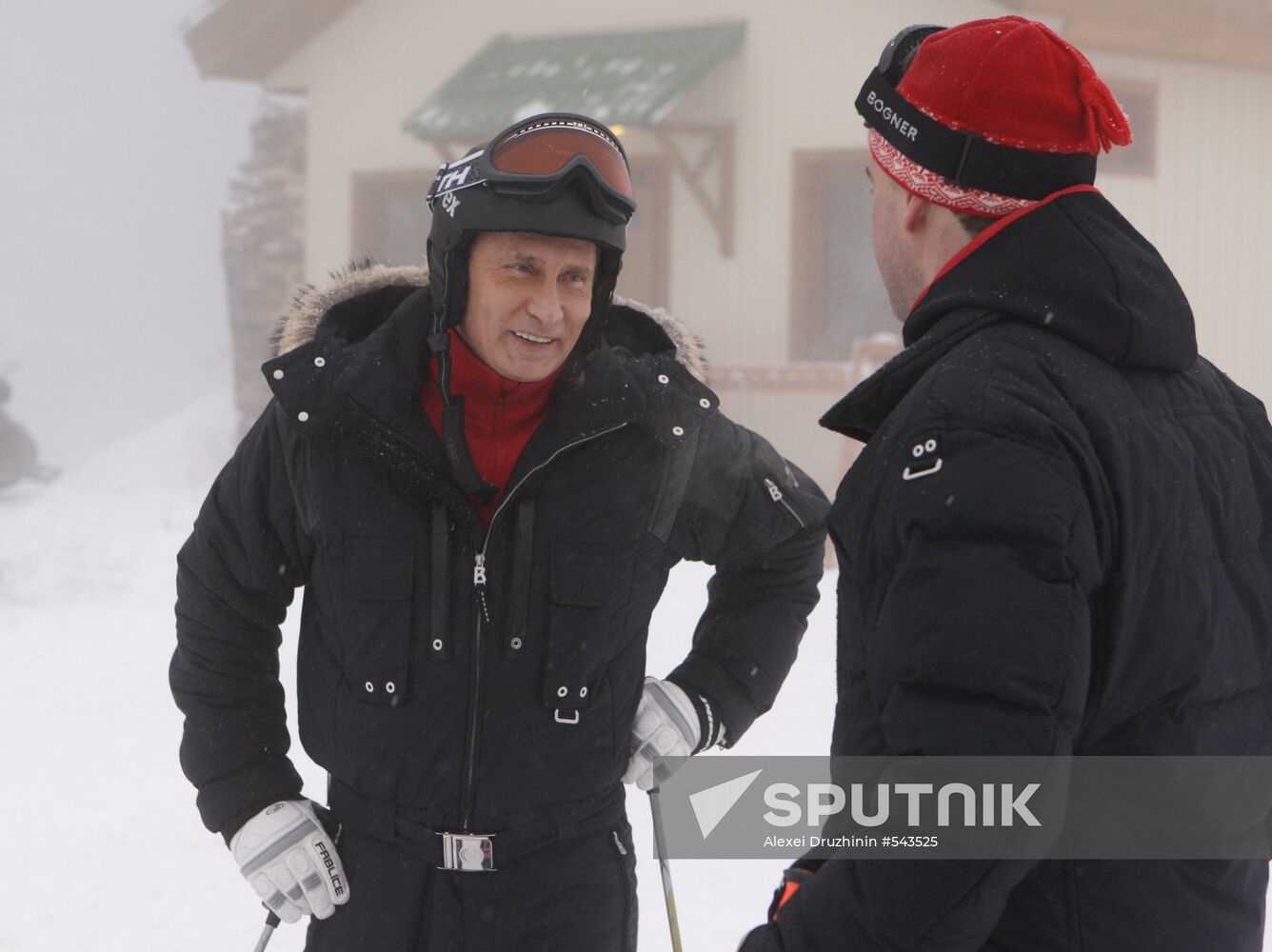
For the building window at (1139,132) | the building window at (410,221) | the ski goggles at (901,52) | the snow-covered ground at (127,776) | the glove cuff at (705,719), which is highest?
the building window at (1139,132)

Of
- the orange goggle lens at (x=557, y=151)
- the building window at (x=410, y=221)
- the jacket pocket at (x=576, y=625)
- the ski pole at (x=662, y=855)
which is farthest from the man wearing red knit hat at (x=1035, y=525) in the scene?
the building window at (x=410, y=221)

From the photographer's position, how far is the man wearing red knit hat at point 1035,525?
124 centimetres

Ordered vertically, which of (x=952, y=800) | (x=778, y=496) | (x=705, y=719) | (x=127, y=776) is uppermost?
(x=778, y=496)

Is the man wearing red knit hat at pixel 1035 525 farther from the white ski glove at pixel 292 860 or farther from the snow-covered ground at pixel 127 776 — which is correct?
the snow-covered ground at pixel 127 776

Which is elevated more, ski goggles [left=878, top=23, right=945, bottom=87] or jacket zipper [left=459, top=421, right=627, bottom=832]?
ski goggles [left=878, top=23, right=945, bottom=87]

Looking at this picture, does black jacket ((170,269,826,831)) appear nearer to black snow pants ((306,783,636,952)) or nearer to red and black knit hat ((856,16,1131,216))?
black snow pants ((306,783,636,952))

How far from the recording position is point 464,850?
2062 mm

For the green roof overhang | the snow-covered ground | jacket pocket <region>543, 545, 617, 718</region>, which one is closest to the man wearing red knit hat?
jacket pocket <region>543, 545, 617, 718</region>

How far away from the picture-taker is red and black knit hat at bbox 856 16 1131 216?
1.45 meters

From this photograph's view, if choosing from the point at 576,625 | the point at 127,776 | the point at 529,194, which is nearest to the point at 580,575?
the point at 576,625

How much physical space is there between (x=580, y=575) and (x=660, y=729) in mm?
387

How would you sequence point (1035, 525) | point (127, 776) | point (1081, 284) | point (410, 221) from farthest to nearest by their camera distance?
point (410, 221), point (127, 776), point (1081, 284), point (1035, 525)

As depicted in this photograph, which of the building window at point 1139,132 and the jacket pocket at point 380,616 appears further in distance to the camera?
the building window at point 1139,132

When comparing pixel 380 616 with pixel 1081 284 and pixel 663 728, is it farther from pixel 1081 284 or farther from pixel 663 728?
pixel 1081 284
